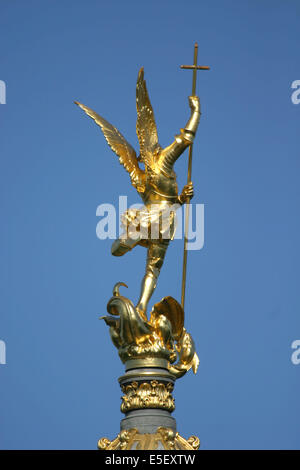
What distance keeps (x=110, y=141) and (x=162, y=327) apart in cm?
286

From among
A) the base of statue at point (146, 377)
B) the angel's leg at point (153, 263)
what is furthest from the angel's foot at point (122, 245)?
the base of statue at point (146, 377)

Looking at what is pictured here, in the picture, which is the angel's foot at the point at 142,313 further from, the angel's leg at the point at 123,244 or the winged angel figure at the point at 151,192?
the angel's leg at the point at 123,244

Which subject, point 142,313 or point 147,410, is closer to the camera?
point 147,410

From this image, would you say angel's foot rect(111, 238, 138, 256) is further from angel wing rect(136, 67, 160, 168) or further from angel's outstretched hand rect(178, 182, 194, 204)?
angel wing rect(136, 67, 160, 168)

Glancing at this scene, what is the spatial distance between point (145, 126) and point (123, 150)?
0.48 metres

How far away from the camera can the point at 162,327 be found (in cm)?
1998

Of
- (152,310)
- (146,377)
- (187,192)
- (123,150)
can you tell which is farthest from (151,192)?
(146,377)

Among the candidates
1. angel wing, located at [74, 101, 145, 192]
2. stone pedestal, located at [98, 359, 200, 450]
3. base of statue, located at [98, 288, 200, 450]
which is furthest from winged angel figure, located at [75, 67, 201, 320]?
stone pedestal, located at [98, 359, 200, 450]

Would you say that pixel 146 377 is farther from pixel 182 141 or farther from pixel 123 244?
pixel 182 141

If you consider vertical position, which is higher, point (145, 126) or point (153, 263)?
point (145, 126)

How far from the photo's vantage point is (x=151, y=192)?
20422 millimetres
